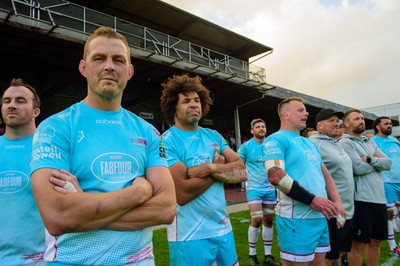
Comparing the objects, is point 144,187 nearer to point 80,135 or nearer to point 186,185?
point 80,135

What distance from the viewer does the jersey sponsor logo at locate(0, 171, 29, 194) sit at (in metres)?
2.21

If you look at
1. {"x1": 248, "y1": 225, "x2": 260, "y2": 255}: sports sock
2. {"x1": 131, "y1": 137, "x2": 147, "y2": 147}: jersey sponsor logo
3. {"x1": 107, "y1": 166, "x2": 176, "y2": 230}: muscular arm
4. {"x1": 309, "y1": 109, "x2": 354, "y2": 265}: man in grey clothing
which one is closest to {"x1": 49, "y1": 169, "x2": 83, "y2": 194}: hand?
{"x1": 107, "y1": 166, "x2": 176, "y2": 230}: muscular arm

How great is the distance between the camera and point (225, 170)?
2611 mm

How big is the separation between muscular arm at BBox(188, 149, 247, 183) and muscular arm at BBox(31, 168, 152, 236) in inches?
45.3

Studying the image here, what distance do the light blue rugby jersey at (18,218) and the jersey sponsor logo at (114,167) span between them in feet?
3.72

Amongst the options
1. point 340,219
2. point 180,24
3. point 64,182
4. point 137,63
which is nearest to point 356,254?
point 340,219

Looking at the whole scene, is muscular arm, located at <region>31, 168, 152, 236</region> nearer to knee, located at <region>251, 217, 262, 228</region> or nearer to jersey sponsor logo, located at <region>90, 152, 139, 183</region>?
jersey sponsor logo, located at <region>90, 152, 139, 183</region>

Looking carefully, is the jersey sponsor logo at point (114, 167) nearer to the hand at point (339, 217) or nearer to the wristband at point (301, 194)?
the wristband at point (301, 194)

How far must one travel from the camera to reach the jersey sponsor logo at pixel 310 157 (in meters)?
3.21

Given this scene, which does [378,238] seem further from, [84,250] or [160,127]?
[160,127]

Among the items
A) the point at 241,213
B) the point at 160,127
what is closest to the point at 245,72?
the point at 160,127

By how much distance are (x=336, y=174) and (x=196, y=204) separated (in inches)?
93.8

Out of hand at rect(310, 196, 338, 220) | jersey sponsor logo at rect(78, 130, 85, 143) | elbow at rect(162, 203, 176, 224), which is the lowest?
hand at rect(310, 196, 338, 220)

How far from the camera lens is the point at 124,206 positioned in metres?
1.44
